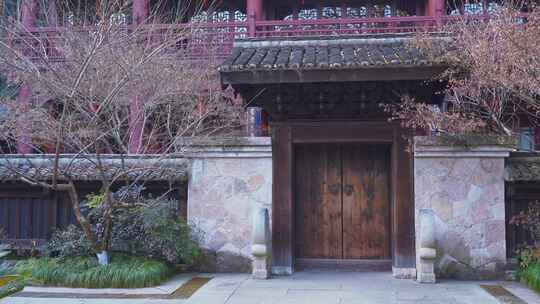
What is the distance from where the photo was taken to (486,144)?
29.3 feet

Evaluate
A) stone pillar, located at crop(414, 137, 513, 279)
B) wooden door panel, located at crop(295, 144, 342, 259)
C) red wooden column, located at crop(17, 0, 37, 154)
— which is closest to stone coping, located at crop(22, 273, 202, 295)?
wooden door panel, located at crop(295, 144, 342, 259)

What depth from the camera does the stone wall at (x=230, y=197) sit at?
9383 mm

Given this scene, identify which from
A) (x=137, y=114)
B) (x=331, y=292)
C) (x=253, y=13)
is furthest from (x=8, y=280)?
(x=253, y=13)

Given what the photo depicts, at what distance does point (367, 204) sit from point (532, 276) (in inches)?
116

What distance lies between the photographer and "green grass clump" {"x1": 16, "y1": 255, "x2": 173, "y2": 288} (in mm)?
8133

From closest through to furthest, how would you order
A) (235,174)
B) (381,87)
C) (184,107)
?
(381,87) < (235,174) < (184,107)

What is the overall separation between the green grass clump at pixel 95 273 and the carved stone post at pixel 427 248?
13.5 feet

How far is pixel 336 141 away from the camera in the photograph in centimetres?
948

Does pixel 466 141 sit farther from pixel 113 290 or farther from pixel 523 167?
pixel 113 290

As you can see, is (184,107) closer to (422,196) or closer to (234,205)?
(234,205)

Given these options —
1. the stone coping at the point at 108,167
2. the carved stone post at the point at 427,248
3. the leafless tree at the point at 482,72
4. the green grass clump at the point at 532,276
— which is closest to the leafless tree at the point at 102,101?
the stone coping at the point at 108,167

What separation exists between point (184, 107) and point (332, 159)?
3323 mm

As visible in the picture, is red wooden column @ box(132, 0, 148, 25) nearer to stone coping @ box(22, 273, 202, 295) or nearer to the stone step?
the stone step

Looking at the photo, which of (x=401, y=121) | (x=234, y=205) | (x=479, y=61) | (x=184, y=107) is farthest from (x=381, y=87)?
(x=184, y=107)
